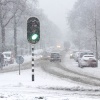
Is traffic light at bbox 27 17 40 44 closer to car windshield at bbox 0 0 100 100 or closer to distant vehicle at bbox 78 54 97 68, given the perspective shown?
car windshield at bbox 0 0 100 100

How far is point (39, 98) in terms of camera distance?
1390cm

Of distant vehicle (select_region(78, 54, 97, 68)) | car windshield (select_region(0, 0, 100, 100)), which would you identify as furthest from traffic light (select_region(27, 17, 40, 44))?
distant vehicle (select_region(78, 54, 97, 68))

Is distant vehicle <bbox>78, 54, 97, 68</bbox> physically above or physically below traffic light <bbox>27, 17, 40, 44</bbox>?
below

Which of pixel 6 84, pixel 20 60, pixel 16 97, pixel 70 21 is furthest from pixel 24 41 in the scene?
pixel 16 97

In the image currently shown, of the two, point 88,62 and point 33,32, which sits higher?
point 33,32

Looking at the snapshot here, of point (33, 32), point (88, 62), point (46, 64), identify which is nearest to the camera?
point (33, 32)

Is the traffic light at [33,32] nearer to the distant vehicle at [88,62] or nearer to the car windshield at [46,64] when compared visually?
the car windshield at [46,64]

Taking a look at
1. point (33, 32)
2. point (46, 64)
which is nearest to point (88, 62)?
point (46, 64)

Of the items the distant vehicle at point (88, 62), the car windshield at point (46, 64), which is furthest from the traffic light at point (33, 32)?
the distant vehicle at point (88, 62)

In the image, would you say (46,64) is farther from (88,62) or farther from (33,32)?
(33,32)

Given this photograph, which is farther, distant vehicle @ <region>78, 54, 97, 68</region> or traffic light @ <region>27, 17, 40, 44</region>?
distant vehicle @ <region>78, 54, 97, 68</region>

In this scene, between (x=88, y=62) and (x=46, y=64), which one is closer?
(x=88, y=62)

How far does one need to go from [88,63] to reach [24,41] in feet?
176

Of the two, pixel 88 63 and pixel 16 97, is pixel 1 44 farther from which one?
pixel 16 97
